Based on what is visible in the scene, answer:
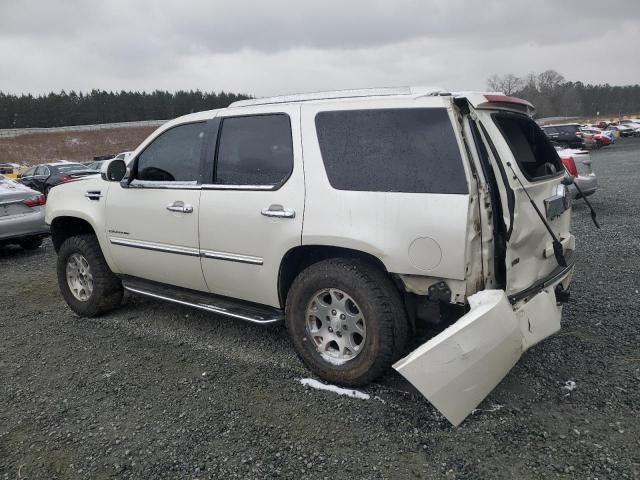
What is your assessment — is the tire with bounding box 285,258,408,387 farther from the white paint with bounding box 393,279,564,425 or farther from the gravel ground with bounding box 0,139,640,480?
the white paint with bounding box 393,279,564,425

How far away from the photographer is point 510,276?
9.96ft

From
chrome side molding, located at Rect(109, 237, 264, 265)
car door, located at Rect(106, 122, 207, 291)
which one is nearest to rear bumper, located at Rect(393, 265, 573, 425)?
chrome side molding, located at Rect(109, 237, 264, 265)

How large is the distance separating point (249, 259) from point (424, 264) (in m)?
1.31

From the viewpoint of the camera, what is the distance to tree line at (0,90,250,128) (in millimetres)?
71188

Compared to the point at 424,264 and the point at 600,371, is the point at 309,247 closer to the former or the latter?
the point at 424,264

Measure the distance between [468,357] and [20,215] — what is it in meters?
7.81

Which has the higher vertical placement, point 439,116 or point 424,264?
point 439,116

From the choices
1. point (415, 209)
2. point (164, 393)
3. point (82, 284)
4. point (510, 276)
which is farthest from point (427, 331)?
point (82, 284)

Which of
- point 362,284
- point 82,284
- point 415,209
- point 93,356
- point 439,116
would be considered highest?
point 439,116

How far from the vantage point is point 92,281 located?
484 centimetres

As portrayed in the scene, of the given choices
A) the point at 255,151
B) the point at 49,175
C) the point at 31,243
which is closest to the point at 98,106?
the point at 49,175

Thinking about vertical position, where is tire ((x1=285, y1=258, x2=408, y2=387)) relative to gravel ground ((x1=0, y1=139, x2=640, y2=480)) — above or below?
above

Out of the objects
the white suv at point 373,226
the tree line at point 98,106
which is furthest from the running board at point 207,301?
the tree line at point 98,106

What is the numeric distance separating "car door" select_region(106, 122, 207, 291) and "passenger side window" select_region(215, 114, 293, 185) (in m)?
0.26
